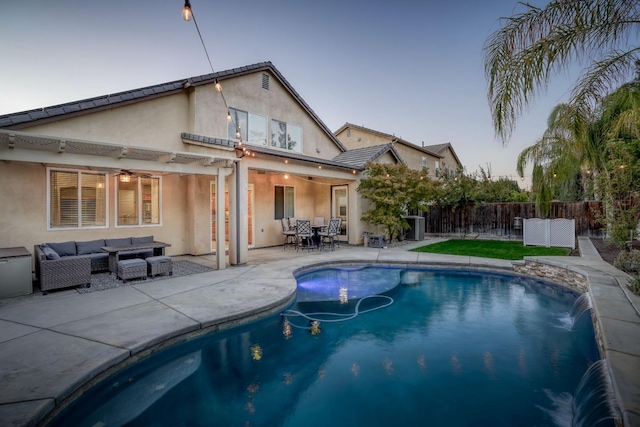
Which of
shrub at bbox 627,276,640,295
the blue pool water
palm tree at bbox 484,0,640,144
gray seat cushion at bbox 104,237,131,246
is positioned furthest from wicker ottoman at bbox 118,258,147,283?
shrub at bbox 627,276,640,295

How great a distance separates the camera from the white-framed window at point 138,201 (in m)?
9.17

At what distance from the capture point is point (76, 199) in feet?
27.2

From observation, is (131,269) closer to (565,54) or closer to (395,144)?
(565,54)

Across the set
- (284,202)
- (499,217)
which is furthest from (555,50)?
(499,217)

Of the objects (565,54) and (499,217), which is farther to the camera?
(499,217)

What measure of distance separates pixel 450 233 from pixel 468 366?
13947 millimetres

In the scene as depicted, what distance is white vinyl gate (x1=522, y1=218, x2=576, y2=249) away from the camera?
1211 centimetres

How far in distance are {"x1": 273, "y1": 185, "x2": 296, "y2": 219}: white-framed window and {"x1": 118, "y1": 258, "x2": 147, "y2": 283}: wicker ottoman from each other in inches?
262

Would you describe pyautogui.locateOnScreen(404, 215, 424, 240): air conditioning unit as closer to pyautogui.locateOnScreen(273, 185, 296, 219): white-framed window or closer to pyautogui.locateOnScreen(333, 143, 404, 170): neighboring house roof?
pyautogui.locateOnScreen(333, 143, 404, 170): neighboring house roof

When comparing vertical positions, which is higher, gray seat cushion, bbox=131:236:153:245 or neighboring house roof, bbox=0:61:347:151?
neighboring house roof, bbox=0:61:347:151

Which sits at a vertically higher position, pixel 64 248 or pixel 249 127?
pixel 249 127

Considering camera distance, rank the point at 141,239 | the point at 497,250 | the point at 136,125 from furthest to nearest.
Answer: the point at 497,250, the point at 141,239, the point at 136,125

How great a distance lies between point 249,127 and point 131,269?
22.3 ft

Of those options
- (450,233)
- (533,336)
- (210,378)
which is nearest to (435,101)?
(450,233)
